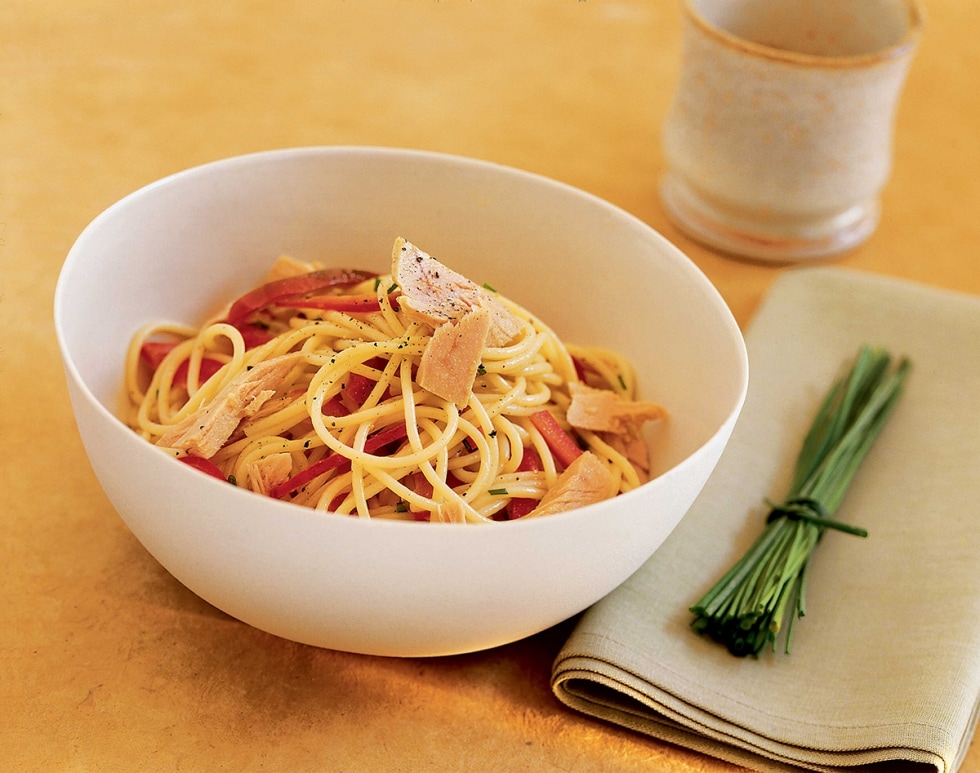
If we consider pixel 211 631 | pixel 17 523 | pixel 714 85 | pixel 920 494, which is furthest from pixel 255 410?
pixel 714 85

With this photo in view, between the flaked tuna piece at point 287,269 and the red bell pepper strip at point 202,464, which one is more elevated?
the flaked tuna piece at point 287,269

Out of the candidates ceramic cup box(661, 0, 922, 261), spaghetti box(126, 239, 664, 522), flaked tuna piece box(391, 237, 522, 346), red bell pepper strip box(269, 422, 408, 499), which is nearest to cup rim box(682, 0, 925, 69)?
ceramic cup box(661, 0, 922, 261)

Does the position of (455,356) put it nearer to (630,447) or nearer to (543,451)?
(543,451)

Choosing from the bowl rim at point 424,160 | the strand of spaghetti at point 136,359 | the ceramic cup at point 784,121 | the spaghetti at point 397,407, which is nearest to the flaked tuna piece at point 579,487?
the spaghetti at point 397,407

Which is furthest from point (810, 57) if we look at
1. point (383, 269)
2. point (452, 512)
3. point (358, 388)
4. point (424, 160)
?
point (452, 512)

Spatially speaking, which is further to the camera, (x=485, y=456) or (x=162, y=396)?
(x=162, y=396)

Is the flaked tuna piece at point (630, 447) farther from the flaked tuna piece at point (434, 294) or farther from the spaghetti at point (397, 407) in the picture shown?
the flaked tuna piece at point (434, 294)
